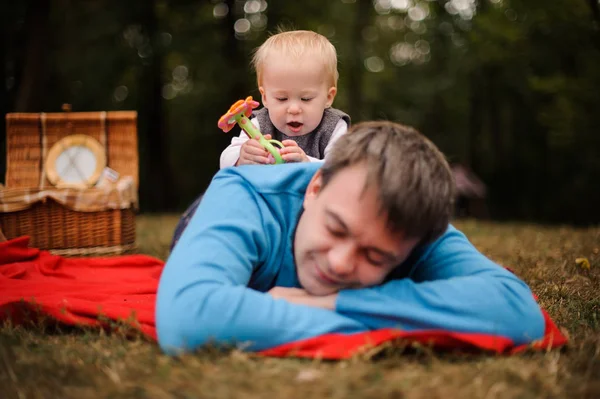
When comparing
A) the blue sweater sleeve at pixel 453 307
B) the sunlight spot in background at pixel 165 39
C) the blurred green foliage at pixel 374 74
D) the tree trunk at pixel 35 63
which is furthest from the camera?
the sunlight spot in background at pixel 165 39

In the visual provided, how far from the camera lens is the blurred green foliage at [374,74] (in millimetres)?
10195

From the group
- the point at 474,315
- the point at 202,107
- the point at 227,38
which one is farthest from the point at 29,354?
the point at 202,107

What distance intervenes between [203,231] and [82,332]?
2.15 ft

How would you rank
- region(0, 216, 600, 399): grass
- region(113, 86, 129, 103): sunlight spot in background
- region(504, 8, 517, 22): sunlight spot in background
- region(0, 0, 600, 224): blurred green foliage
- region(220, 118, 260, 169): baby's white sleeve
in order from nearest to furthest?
1. region(0, 216, 600, 399): grass
2. region(220, 118, 260, 169): baby's white sleeve
3. region(0, 0, 600, 224): blurred green foliage
4. region(504, 8, 517, 22): sunlight spot in background
5. region(113, 86, 129, 103): sunlight spot in background

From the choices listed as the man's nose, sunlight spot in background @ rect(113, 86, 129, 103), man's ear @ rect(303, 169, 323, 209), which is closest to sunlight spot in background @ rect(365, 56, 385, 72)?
sunlight spot in background @ rect(113, 86, 129, 103)

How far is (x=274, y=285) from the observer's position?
207 centimetres

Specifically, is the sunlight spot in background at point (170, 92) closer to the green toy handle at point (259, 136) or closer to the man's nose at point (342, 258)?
the green toy handle at point (259, 136)

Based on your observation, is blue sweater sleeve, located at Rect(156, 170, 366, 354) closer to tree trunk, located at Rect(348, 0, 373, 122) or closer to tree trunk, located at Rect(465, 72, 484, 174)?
tree trunk, located at Rect(348, 0, 373, 122)

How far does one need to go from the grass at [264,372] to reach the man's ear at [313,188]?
51 centimetres

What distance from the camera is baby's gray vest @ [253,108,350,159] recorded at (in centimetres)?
306

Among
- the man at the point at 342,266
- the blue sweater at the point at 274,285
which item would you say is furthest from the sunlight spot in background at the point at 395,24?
the man at the point at 342,266

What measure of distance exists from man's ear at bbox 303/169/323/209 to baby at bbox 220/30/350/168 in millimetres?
795

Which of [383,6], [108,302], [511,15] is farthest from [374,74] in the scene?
[108,302]

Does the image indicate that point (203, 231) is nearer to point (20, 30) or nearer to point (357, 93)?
point (20, 30)
